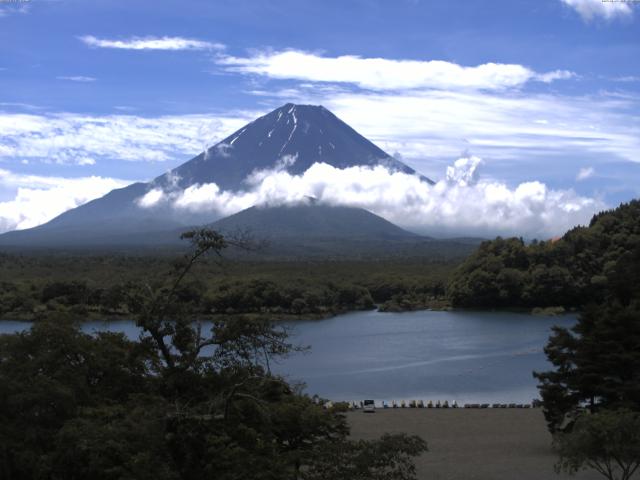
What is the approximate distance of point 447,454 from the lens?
13930 millimetres

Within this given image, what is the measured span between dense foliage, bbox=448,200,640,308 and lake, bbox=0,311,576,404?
3.56 meters

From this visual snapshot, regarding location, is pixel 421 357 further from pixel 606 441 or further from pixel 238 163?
pixel 238 163

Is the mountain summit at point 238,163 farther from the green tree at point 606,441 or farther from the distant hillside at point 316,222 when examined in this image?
the green tree at point 606,441

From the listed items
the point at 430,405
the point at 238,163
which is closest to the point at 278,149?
the point at 238,163

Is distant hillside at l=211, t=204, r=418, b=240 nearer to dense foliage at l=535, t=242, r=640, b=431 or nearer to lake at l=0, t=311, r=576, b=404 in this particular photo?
lake at l=0, t=311, r=576, b=404

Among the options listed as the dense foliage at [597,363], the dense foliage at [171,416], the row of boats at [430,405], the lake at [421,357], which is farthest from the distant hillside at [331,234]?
the dense foliage at [171,416]

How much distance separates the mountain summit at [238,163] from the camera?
132 meters

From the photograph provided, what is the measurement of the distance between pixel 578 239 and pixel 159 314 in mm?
44832

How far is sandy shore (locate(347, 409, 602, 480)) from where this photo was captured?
41.5 feet

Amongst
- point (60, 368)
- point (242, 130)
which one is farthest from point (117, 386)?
point (242, 130)

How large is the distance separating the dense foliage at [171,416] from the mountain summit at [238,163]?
118000mm

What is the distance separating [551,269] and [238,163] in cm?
9584

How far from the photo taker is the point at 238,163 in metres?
137

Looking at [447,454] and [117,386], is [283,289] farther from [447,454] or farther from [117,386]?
[117,386]
